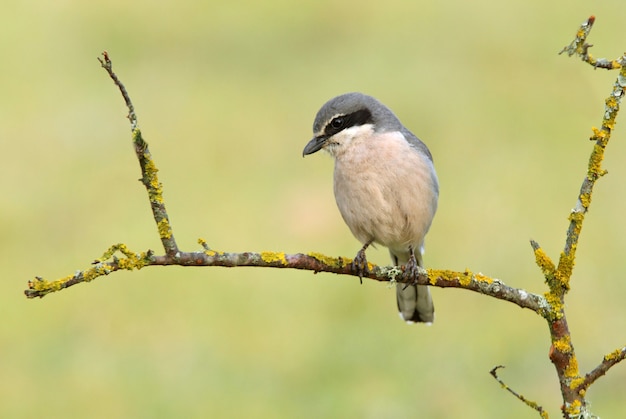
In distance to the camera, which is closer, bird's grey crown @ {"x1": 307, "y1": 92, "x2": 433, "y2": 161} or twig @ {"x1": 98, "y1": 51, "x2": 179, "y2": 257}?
twig @ {"x1": 98, "y1": 51, "x2": 179, "y2": 257}

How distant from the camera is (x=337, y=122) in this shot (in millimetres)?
5637

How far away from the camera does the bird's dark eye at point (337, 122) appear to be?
562 centimetres

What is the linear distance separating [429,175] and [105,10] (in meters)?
10.3

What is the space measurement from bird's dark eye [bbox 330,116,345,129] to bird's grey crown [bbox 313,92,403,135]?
2 centimetres

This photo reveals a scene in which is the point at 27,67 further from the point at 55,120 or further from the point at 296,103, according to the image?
the point at 296,103

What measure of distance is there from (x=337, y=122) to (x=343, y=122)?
4cm

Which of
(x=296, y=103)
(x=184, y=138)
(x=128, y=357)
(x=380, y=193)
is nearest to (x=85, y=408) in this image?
(x=128, y=357)

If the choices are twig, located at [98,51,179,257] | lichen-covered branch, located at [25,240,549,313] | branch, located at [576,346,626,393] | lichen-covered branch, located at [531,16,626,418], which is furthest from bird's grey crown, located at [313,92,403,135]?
branch, located at [576,346,626,393]

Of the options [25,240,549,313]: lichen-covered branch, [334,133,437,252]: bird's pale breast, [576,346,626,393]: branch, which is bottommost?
[576,346,626,393]: branch

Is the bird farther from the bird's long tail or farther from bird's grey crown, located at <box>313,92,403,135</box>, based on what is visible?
the bird's long tail

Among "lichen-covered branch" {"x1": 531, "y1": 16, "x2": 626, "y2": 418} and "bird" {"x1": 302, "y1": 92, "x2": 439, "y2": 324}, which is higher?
"bird" {"x1": 302, "y1": 92, "x2": 439, "y2": 324}

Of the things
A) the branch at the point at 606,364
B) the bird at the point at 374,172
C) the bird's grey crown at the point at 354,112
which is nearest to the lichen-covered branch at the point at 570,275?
the branch at the point at 606,364

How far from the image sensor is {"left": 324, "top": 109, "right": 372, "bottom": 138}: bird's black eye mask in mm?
5629

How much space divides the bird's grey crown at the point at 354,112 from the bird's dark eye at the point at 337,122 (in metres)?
0.02
